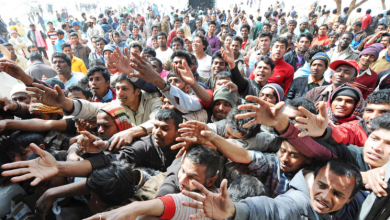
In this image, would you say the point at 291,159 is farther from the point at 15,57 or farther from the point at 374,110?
the point at 15,57

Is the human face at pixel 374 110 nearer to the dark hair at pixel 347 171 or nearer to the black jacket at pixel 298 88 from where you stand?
the dark hair at pixel 347 171

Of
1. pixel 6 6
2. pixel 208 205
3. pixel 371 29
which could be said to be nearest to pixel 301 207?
pixel 208 205

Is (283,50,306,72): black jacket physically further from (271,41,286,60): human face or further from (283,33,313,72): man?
(271,41,286,60): human face

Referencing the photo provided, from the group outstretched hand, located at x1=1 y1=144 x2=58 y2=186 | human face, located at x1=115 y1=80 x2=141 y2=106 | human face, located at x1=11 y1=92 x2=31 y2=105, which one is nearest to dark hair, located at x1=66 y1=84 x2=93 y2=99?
human face, located at x1=11 y1=92 x2=31 y2=105

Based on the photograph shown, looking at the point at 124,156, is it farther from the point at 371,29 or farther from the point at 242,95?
the point at 371,29

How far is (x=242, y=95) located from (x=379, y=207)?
8.16 ft

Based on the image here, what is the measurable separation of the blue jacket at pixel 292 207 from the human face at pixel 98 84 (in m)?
2.66

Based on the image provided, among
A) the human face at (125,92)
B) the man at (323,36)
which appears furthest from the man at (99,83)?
the man at (323,36)

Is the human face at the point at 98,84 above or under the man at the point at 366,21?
under

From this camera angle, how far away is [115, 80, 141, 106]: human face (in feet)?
8.98

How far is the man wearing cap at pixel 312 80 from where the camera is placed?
12.0 feet

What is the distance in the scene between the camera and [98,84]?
3.19m

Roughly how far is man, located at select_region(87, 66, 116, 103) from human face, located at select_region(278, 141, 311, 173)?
8.57 feet

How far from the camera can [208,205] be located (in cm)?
131
